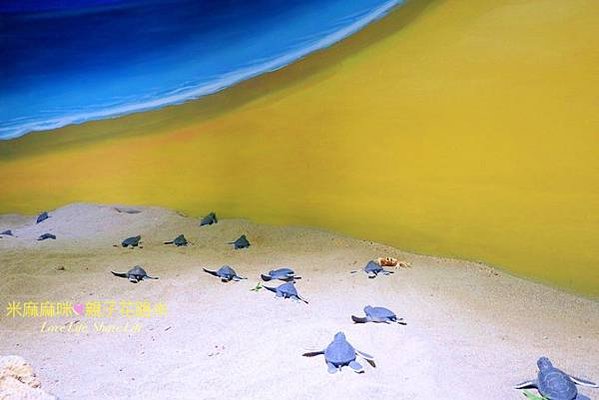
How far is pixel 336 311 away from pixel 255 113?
2.26m

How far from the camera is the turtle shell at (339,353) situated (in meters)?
1.91

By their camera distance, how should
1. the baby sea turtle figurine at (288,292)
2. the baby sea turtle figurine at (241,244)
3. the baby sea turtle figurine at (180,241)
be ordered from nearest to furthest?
1. the baby sea turtle figurine at (288,292)
2. the baby sea turtle figurine at (241,244)
3. the baby sea turtle figurine at (180,241)

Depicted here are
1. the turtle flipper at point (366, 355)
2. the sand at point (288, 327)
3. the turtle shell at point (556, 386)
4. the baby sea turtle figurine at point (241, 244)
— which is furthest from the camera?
the baby sea turtle figurine at point (241, 244)

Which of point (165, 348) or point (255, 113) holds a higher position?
point (255, 113)

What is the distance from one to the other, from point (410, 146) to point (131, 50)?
9.80 feet

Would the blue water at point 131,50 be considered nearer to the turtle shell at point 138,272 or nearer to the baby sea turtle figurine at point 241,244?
the baby sea turtle figurine at point 241,244

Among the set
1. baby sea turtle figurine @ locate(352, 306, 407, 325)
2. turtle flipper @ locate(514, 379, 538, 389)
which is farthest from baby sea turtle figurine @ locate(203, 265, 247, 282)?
turtle flipper @ locate(514, 379, 538, 389)

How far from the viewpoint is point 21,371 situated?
1370mm

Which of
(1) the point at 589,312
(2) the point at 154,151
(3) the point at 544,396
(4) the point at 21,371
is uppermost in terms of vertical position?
(2) the point at 154,151

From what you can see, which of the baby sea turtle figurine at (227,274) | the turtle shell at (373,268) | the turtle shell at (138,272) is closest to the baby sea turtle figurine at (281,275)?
the baby sea turtle figurine at (227,274)

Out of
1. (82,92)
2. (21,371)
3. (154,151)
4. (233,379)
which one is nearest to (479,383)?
(233,379)

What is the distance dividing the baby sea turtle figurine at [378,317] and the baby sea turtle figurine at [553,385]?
68cm

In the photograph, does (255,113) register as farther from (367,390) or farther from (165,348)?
(367,390)

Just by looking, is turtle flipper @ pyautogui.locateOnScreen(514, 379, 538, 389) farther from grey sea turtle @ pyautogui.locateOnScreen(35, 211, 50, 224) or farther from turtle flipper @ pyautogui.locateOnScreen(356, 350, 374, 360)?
grey sea turtle @ pyautogui.locateOnScreen(35, 211, 50, 224)
